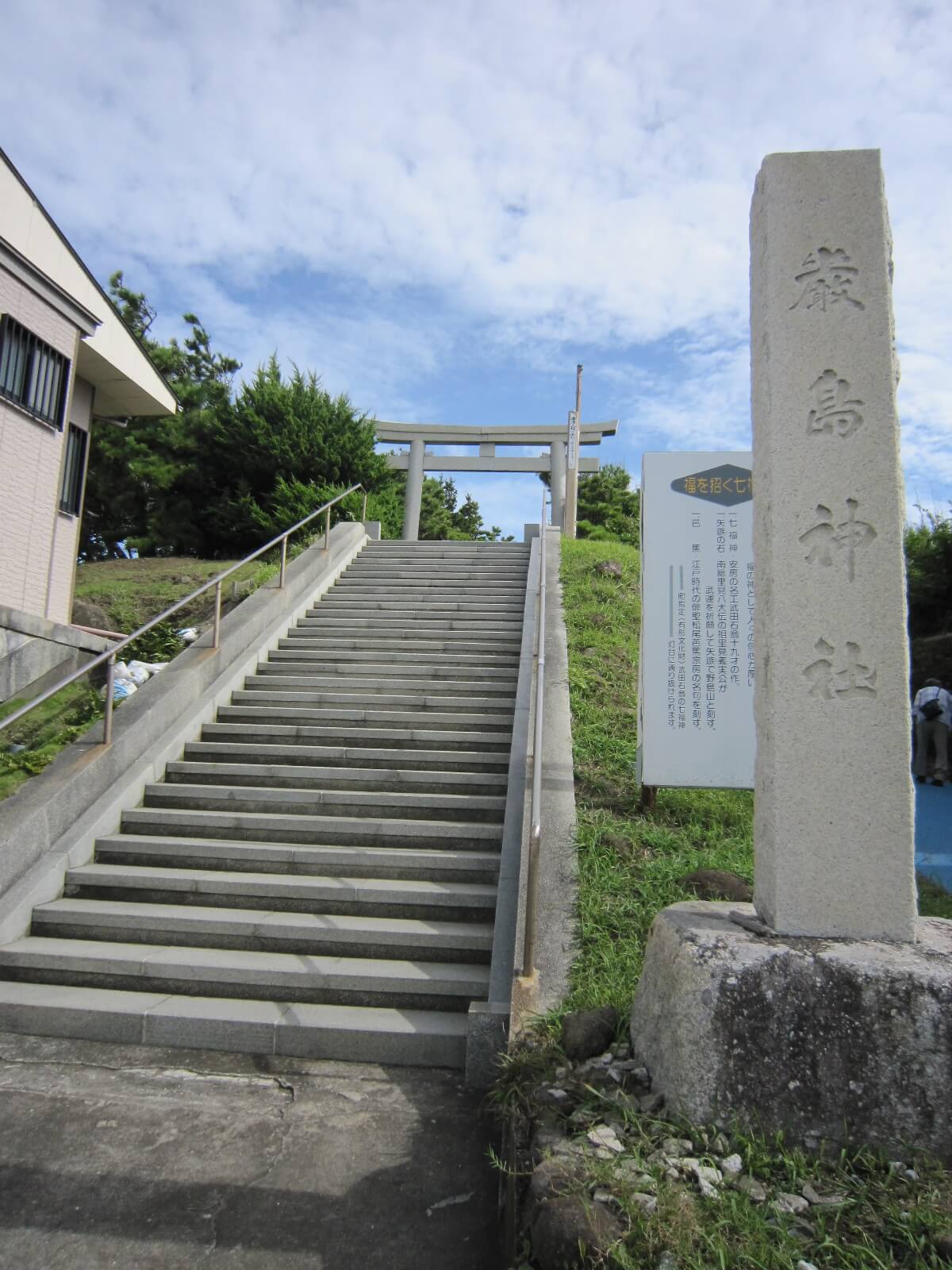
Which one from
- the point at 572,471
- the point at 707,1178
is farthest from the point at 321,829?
the point at 572,471

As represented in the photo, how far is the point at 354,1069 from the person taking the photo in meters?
3.93

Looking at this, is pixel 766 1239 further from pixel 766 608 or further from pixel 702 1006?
pixel 766 608

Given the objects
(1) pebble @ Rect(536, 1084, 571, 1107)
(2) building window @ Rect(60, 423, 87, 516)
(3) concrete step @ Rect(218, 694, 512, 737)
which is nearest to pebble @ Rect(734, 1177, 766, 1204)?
(1) pebble @ Rect(536, 1084, 571, 1107)

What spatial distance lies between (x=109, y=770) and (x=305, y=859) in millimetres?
1744

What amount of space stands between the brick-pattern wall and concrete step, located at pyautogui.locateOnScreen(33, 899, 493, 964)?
513cm

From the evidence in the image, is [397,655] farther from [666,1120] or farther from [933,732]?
[666,1120]

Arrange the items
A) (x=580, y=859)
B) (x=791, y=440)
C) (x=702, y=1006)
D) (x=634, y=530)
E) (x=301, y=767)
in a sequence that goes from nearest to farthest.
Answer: (x=702, y=1006), (x=791, y=440), (x=580, y=859), (x=301, y=767), (x=634, y=530)

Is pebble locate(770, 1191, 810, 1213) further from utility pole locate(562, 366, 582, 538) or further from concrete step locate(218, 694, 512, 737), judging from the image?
utility pole locate(562, 366, 582, 538)

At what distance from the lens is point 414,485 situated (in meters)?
19.7

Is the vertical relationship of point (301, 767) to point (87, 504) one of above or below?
below

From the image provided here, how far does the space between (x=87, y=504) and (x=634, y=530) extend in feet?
59.5

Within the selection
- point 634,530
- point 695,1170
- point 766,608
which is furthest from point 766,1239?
point 634,530

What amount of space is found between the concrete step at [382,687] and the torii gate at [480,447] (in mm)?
11934

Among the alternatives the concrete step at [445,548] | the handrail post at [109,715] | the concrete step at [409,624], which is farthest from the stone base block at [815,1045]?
the concrete step at [445,548]
